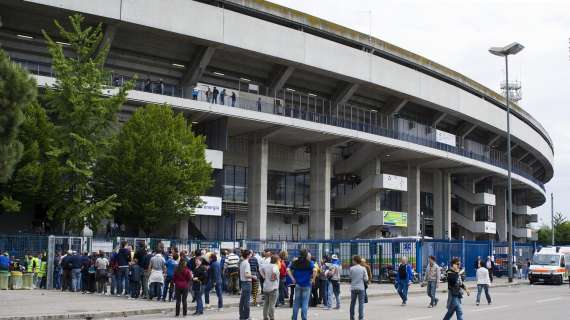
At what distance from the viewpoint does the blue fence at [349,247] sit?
98.4ft

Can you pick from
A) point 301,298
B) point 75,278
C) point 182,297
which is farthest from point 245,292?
point 75,278

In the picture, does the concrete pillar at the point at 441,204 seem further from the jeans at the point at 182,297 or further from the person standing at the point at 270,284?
the person standing at the point at 270,284

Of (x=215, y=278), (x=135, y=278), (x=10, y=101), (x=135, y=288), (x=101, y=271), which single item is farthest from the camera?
(x=101, y=271)

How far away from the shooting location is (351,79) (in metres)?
52.1

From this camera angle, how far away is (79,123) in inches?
1435

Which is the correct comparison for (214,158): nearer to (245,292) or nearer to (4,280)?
(4,280)

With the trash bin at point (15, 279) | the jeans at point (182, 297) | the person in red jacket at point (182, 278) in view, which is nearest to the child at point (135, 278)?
the jeans at point (182, 297)

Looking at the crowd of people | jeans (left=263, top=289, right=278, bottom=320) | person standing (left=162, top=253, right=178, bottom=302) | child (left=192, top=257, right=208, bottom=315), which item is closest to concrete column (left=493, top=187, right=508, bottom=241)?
the crowd of people

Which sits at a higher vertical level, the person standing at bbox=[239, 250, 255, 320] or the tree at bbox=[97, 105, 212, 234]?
the tree at bbox=[97, 105, 212, 234]

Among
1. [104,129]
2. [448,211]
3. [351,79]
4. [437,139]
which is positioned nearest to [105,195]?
[104,129]

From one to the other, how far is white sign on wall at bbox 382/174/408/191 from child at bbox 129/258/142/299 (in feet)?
115

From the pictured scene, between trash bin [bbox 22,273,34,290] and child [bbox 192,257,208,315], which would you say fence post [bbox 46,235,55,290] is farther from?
child [bbox 192,257,208,315]

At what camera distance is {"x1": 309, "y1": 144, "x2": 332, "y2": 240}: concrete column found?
177 feet

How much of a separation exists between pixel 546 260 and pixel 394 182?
67.3 feet
